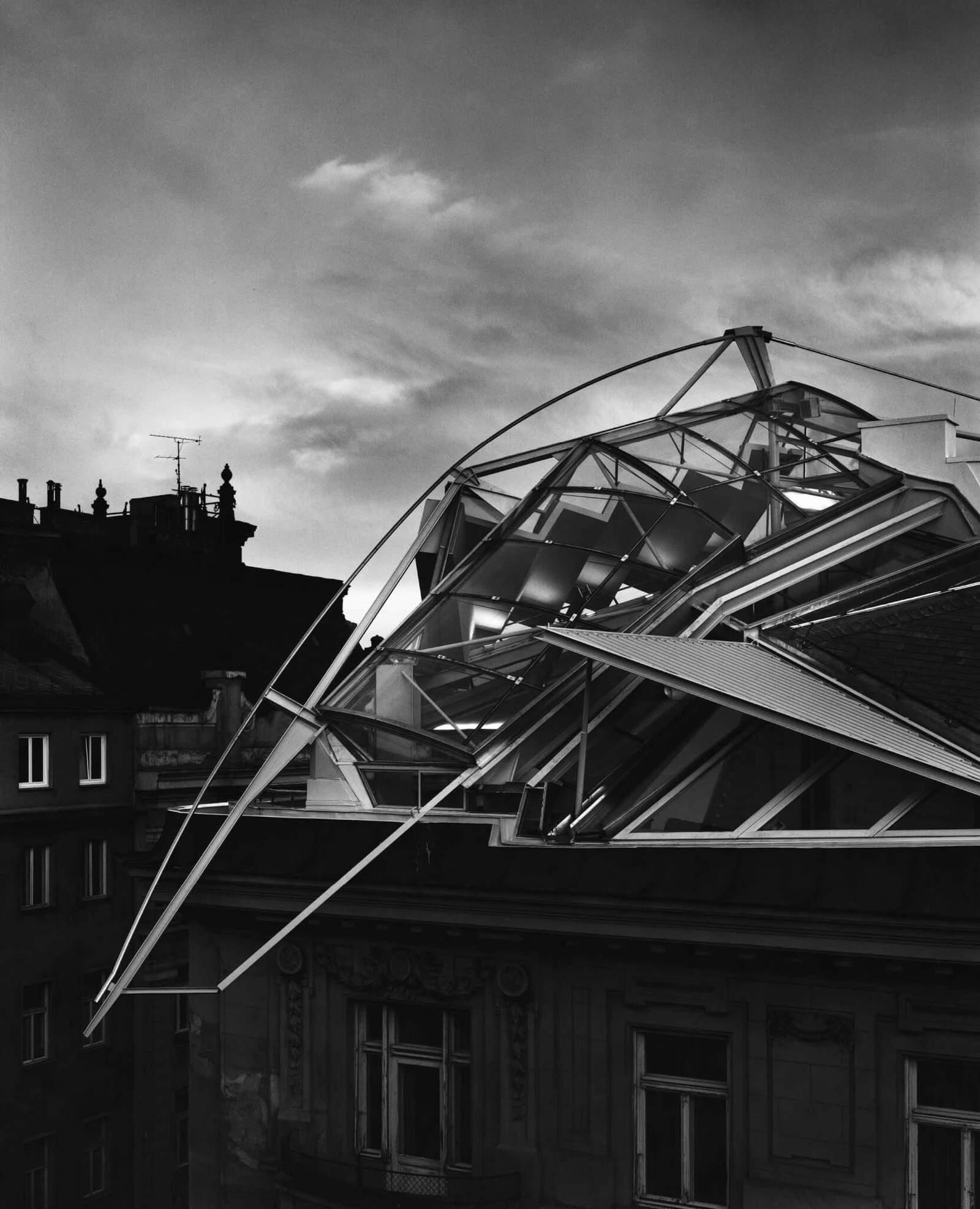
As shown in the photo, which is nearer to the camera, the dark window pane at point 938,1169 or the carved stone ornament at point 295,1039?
the dark window pane at point 938,1169

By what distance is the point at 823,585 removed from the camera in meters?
29.0

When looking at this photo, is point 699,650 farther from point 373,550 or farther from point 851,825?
point 373,550

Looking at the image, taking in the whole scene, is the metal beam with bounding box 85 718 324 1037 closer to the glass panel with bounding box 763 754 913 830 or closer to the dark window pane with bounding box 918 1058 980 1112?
the glass panel with bounding box 763 754 913 830

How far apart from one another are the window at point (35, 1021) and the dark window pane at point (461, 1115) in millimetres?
27607

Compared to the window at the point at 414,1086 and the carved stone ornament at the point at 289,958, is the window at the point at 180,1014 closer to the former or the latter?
the carved stone ornament at the point at 289,958

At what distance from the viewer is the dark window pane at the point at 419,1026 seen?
77.5ft

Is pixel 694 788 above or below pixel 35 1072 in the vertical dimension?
above

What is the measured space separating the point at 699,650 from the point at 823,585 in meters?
7.28

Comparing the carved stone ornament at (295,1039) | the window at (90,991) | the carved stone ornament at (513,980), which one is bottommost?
the window at (90,991)

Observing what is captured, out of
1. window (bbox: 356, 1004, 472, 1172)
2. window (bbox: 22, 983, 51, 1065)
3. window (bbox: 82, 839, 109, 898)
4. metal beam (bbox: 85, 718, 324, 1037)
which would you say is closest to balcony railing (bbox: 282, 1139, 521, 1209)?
window (bbox: 356, 1004, 472, 1172)

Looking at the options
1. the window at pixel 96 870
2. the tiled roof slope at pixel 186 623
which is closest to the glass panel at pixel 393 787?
the window at pixel 96 870

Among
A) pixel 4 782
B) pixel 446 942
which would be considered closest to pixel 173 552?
pixel 4 782

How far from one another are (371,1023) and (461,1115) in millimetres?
2187

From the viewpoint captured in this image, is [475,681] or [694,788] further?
[475,681]
